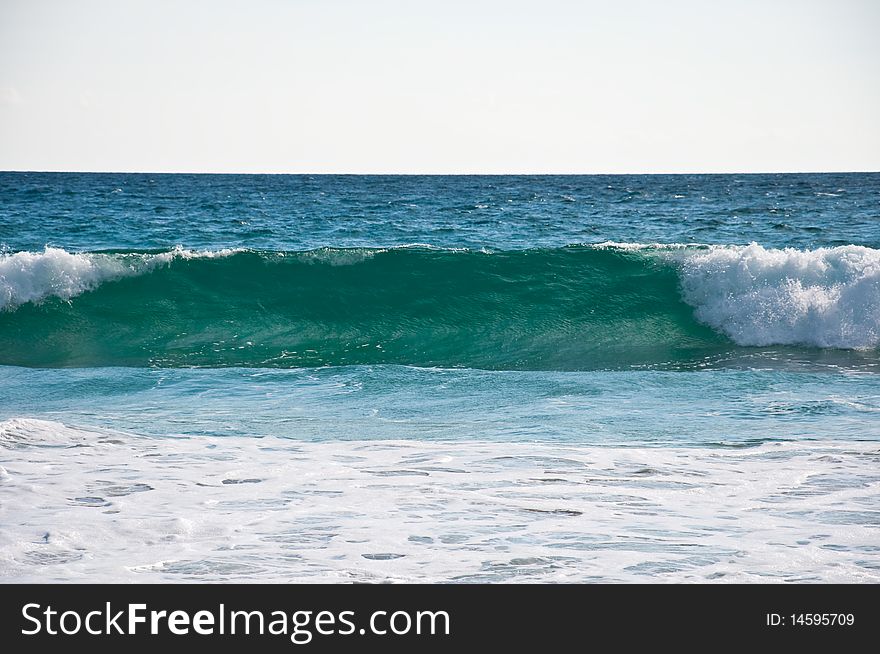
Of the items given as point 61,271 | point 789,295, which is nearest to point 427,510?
point 789,295

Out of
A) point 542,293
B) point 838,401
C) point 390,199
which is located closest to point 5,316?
point 542,293

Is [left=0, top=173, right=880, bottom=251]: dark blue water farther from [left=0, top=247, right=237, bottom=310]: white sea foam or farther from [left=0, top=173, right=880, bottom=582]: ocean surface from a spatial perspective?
[left=0, top=247, right=237, bottom=310]: white sea foam

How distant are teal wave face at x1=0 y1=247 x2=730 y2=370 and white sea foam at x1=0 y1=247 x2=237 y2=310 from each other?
1.8 inches

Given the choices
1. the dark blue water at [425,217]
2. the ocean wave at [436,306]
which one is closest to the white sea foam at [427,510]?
the ocean wave at [436,306]

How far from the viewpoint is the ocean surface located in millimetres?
4016

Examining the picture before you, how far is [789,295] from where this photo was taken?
38.6 feet

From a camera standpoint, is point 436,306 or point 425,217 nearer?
point 436,306

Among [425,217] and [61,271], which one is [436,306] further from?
[425,217]

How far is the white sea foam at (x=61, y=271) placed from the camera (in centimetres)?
1302

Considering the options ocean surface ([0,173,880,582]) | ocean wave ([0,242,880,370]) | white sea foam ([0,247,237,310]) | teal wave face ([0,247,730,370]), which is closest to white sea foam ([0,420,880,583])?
ocean surface ([0,173,880,582])

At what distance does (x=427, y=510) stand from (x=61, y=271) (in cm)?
1084

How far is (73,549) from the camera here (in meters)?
3.95

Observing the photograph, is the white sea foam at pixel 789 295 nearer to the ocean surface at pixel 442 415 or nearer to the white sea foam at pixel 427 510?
the ocean surface at pixel 442 415

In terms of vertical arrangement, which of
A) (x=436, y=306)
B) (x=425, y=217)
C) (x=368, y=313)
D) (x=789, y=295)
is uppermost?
(x=425, y=217)
